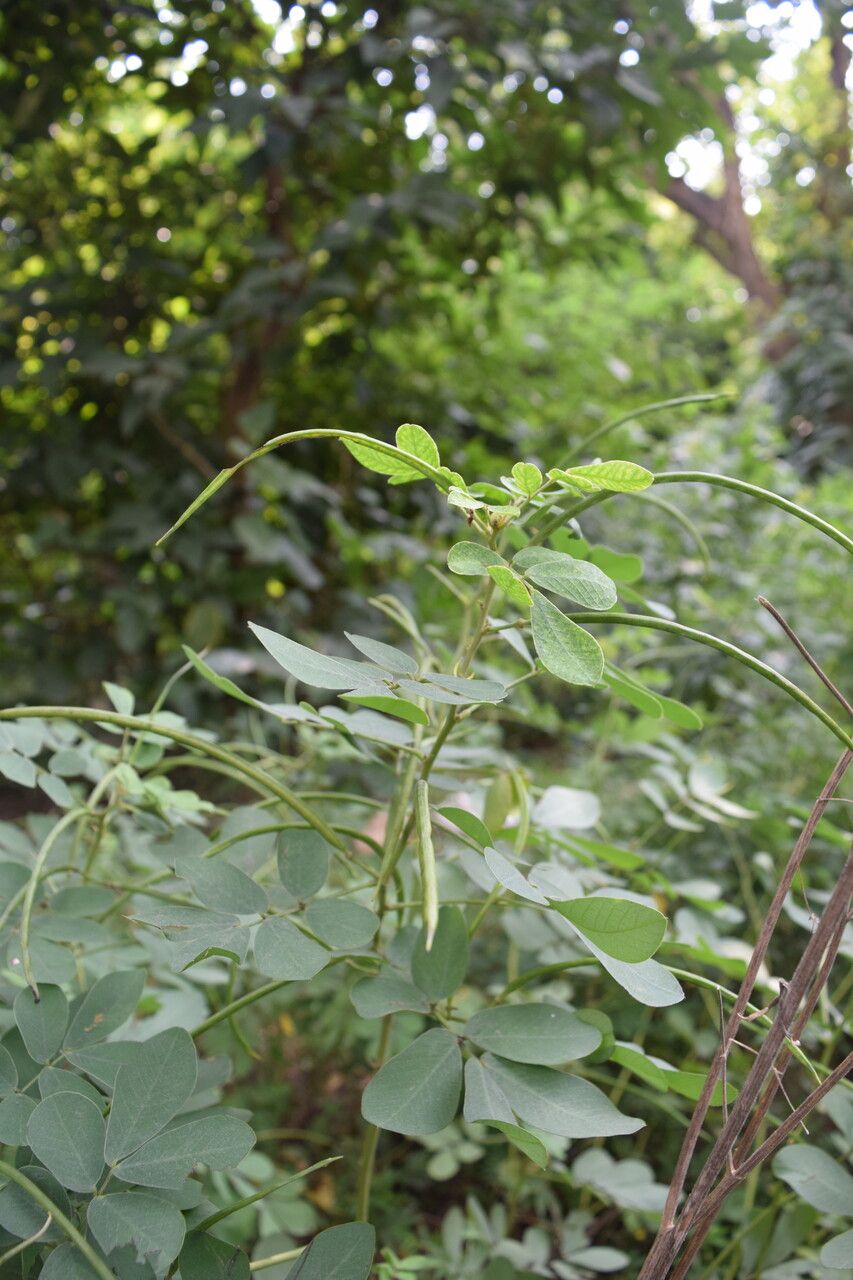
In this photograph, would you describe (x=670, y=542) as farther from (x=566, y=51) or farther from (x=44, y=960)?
(x=44, y=960)

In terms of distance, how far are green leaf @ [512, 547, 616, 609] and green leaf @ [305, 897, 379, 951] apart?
0.58ft

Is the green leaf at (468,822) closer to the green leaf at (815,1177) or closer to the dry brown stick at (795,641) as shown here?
the dry brown stick at (795,641)

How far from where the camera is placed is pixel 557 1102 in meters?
0.41

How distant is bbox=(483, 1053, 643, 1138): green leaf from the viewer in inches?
15.6

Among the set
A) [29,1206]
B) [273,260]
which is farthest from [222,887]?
[273,260]

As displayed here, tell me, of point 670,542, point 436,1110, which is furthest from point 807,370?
point 436,1110

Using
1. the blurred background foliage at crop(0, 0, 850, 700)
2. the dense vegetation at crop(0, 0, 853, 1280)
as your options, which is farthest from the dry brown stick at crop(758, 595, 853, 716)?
the blurred background foliage at crop(0, 0, 850, 700)

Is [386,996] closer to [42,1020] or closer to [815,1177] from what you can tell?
[42,1020]

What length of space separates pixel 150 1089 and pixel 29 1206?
0.21 feet

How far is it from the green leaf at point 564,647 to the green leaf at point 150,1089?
22cm

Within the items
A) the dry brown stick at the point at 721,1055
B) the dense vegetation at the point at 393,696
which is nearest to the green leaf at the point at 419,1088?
the dense vegetation at the point at 393,696

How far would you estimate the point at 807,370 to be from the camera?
237 inches

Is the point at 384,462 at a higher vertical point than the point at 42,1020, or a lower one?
higher

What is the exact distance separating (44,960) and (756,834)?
0.86 meters
